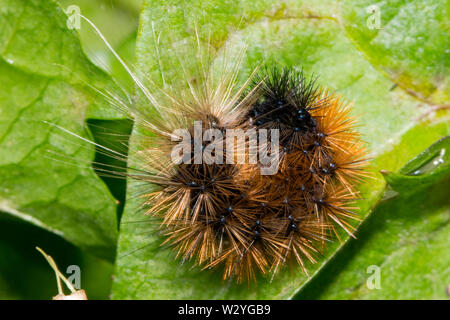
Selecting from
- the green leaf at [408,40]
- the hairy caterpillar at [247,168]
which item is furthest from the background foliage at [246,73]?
the hairy caterpillar at [247,168]

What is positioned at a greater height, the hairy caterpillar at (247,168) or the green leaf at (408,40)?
the green leaf at (408,40)

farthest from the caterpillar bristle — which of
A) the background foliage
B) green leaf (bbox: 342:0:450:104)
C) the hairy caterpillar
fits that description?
green leaf (bbox: 342:0:450:104)

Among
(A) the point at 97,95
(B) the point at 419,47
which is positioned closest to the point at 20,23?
(A) the point at 97,95

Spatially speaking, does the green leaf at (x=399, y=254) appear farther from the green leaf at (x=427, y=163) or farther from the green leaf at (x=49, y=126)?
the green leaf at (x=49, y=126)

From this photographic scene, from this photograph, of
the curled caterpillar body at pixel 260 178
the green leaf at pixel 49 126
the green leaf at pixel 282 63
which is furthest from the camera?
the green leaf at pixel 49 126

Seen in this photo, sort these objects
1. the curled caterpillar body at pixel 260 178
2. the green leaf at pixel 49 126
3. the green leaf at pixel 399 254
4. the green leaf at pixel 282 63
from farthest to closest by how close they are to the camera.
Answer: the green leaf at pixel 399 254, the green leaf at pixel 49 126, the green leaf at pixel 282 63, the curled caterpillar body at pixel 260 178

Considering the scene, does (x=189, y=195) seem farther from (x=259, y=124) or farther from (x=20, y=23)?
(x=20, y=23)

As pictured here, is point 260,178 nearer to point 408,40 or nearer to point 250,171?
point 250,171

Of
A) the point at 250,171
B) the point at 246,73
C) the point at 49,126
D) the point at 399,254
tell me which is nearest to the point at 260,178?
the point at 250,171
